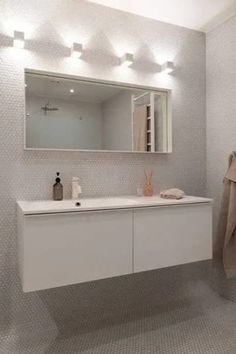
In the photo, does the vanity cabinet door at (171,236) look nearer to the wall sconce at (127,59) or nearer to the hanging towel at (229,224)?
the hanging towel at (229,224)

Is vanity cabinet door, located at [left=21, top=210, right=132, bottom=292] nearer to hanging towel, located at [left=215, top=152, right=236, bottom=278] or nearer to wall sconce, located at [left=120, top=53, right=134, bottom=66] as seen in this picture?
hanging towel, located at [left=215, top=152, right=236, bottom=278]

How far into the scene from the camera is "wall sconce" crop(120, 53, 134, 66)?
211 centimetres

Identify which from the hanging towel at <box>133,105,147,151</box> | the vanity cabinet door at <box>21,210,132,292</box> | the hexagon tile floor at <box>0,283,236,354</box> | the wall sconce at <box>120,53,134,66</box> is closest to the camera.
Result: the vanity cabinet door at <box>21,210,132,292</box>

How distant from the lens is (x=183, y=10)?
2223 mm

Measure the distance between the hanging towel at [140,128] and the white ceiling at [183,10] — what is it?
2.53 ft

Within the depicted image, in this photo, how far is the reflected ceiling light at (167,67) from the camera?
7.49 feet

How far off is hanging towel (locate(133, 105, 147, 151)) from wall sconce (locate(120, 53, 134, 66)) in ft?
1.16

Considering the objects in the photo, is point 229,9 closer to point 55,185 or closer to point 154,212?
point 154,212

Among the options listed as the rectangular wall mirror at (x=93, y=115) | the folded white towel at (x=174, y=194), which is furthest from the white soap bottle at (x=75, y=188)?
Answer: the folded white towel at (x=174, y=194)

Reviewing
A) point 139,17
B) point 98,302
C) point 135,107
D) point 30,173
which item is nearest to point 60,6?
point 139,17

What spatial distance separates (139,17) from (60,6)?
0.66 meters

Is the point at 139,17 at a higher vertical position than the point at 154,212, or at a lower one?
higher

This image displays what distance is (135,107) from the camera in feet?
7.35

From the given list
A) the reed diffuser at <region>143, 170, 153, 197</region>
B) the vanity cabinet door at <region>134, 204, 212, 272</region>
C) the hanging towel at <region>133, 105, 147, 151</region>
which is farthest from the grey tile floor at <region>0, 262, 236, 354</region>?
the hanging towel at <region>133, 105, 147, 151</region>
